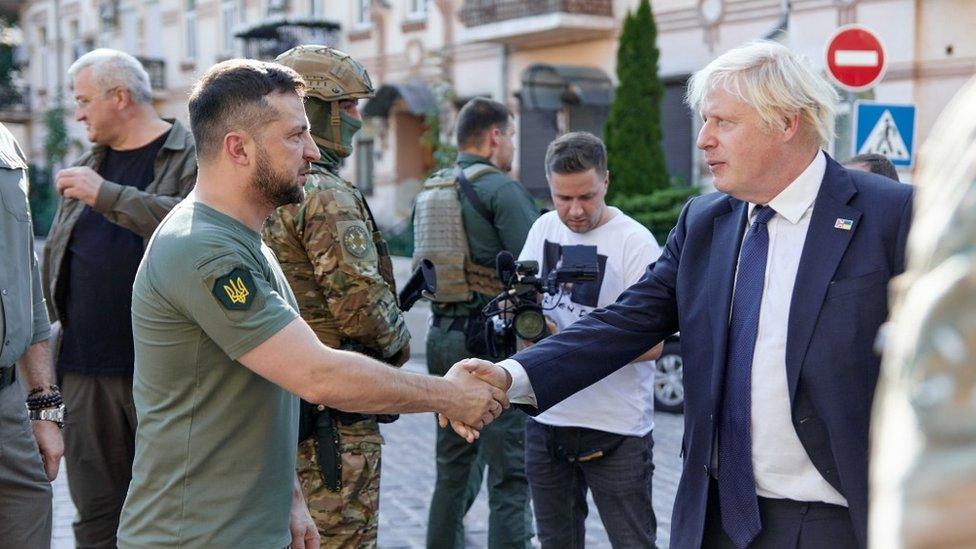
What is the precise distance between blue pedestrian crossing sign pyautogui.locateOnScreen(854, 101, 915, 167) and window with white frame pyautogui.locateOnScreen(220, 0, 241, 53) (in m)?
23.3

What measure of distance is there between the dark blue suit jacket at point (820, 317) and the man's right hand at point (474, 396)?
1.90ft

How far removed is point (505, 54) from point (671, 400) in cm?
1326

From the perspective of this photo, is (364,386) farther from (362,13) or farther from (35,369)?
(362,13)

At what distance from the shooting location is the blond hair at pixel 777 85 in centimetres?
309

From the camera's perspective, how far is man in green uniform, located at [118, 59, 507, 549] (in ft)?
9.34

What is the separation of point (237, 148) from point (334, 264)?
1050 mm

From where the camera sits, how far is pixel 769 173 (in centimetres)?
308

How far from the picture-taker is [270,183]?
10.2 feet

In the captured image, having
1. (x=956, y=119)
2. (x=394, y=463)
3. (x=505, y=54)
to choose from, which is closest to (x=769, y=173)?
(x=956, y=119)

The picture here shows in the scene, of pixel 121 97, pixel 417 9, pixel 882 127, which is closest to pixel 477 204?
pixel 121 97

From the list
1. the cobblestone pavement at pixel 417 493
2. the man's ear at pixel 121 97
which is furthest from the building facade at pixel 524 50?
the man's ear at pixel 121 97

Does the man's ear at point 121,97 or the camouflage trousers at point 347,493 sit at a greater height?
the man's ear at point 121,97

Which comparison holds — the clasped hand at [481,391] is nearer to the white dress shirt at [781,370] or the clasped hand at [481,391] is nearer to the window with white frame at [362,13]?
the white dress shirt at [781,370]

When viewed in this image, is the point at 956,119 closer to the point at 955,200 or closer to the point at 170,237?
the point at 955,200
